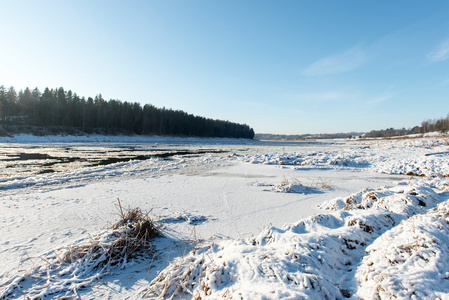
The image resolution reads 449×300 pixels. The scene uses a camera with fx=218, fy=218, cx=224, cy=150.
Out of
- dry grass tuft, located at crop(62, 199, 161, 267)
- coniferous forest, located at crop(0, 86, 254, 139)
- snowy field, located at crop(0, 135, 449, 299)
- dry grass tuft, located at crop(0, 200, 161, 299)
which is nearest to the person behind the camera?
snowy field, located at crop(0, 135, 449, 299)

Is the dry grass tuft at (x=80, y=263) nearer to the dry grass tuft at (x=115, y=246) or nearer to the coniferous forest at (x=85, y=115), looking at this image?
the dry grass tuft at (x=115, y=246)

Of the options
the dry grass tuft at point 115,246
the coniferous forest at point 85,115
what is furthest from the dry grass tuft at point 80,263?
the coniferous forest at point 85,115

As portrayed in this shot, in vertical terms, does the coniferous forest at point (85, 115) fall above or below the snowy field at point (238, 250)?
above

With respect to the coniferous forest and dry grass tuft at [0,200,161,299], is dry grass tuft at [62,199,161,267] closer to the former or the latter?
dry grass tuft at [0,200,161,299]

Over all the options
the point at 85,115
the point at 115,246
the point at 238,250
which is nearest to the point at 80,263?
the point at 115,246

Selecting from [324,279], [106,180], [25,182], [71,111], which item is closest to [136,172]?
[106,180]

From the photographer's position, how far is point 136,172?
35.0 feet

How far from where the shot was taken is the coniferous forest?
2162 inches

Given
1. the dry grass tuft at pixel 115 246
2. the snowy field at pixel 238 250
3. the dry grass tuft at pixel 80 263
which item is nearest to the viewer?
the snowy field at pixel 238 250

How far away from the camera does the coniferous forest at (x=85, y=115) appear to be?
54906 millimetres

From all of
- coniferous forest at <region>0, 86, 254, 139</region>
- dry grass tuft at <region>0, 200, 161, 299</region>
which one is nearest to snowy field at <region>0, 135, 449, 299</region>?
dry grass tuft at <region>0, 200, 161, 299</region>

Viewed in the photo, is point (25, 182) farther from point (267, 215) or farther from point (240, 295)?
point (240, 295)

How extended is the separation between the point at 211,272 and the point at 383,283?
56.2 inches

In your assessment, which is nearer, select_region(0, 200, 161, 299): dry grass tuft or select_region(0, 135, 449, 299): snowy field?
select_region(0, 135, 449, 299): snowy field
